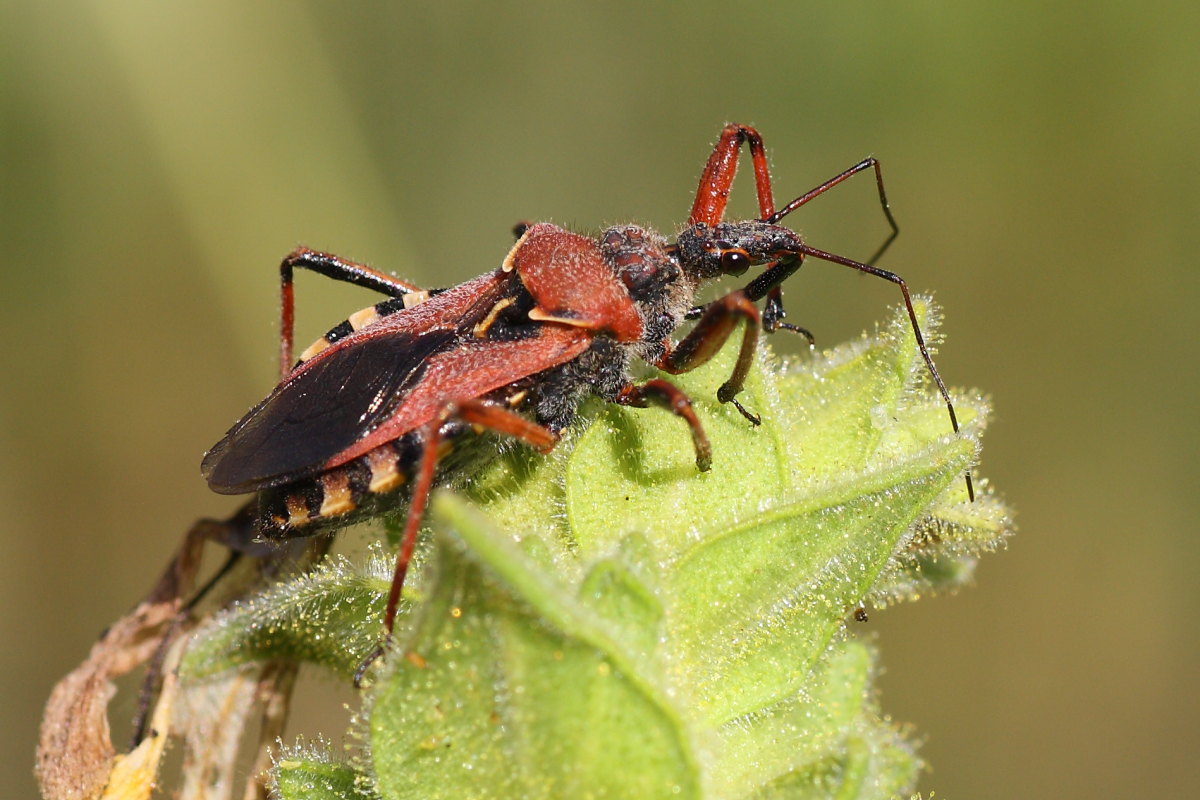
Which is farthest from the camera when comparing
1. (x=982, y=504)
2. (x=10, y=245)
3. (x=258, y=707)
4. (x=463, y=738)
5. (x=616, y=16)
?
(x=616, y=16)

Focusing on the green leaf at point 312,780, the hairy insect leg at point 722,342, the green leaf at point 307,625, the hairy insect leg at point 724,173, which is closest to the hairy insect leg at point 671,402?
the hairy insect leg at point 722,342

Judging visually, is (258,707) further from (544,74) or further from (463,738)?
(544,74)

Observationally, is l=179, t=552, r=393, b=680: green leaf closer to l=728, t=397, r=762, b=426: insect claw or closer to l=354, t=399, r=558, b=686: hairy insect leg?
l=354, t=399, r=558, b=686: hairy insect leg

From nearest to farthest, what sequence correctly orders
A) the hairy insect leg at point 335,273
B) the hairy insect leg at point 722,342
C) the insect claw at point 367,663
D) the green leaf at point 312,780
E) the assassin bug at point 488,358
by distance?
the green leaf at point 312,780 → the insect claw at point 367,663 → the hairy insect leg at point 722,342 → the assassin bug at point 488,358 → the hairy insect leg at point 335,273

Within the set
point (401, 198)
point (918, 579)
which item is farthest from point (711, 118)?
point (918, 579)

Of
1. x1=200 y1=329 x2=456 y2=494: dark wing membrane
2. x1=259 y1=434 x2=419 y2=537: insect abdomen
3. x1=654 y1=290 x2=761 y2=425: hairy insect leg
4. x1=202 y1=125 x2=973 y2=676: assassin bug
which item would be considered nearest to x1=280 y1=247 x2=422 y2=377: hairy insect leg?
x1=202 y1=125 x2=973 y2=676: assassin bug

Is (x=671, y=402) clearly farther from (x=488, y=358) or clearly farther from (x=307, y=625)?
(x=307, y=625)

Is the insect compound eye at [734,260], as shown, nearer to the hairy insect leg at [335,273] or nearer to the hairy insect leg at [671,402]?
the hairy insect leg at [671,402]

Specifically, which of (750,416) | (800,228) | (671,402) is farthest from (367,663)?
(800,228)
